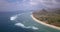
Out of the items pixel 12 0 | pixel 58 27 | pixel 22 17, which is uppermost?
pixel 12 0

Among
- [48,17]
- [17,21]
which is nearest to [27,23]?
[17,21]

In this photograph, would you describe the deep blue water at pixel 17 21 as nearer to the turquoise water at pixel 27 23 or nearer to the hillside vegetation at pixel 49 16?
the turquoise water at pixel 27 23

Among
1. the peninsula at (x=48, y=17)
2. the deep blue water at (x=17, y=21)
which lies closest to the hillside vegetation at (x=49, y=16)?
the peninsula at (x=48, y=17)

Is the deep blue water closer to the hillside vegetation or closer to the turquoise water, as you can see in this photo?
the turquoise water

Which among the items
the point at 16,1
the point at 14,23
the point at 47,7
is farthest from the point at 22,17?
the point at 47,7

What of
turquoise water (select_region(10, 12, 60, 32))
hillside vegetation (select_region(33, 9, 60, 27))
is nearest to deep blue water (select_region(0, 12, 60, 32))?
turquoise water (select_region(10, 12, 60, 32))

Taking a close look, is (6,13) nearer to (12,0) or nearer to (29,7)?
(12,0)

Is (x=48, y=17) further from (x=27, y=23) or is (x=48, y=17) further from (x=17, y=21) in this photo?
(x=17, y=21)
